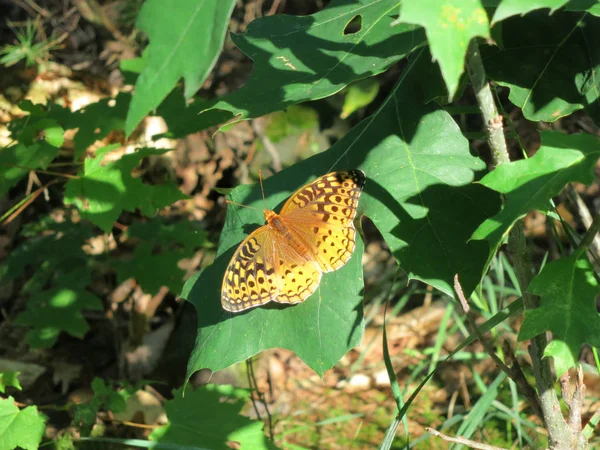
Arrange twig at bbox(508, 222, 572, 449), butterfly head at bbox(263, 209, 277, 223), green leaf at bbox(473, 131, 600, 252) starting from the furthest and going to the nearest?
butterfly head at bbox(263, 209, 277, 223)
twig at bbox(508, 222, 572, 449)
green leaf at bbox(473, 131, 600, 252)

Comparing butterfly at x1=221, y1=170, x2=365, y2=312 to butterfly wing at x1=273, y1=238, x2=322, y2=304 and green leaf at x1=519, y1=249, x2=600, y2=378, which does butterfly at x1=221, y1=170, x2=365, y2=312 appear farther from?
green leaf at x1=519, y1=249, x2=600, y2=378

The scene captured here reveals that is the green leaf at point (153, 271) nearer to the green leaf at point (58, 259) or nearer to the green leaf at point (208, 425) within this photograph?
the green leaf at point (58, 259)

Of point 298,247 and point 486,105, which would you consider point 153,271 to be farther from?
point 486,105

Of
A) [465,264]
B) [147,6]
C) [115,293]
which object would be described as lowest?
[115,293]

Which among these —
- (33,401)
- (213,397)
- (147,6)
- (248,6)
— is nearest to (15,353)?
(33,401)

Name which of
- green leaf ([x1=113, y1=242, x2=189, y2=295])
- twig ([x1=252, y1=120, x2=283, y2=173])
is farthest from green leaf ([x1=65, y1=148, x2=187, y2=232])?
twig ([x1=252, y1=120, x2=283, y2=173])

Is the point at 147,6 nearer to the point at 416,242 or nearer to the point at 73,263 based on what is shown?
the point at 416,242
